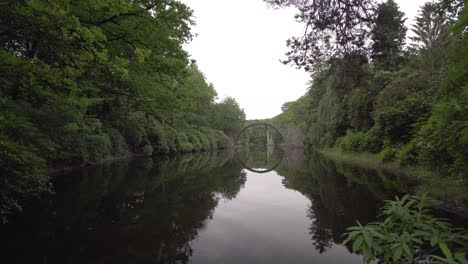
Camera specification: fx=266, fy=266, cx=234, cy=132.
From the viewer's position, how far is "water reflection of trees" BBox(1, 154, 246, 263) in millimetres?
3584

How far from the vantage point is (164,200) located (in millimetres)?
6746

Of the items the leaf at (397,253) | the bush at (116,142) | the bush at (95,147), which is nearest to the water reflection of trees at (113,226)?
the leaf at (397,253)

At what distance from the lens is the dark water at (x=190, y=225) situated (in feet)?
12.0

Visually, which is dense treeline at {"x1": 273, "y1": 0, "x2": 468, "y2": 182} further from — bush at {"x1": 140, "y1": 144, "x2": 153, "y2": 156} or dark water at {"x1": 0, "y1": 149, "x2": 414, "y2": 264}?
bush at {"x1": 140, "y1": 144, "x2": 153, "y2": 156}

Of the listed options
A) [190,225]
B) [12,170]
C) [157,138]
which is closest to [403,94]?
[190,225]

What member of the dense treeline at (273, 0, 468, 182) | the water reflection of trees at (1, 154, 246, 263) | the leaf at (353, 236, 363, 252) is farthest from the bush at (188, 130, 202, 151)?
the leaf at (353, 236, 363, 252)

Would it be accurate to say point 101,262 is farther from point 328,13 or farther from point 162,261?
point 328,13

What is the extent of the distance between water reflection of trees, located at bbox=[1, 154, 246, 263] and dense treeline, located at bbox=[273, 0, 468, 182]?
407 cm

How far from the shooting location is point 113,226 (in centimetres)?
471

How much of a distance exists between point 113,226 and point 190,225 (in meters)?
1.35

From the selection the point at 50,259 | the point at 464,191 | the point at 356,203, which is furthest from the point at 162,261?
the point at 464,191

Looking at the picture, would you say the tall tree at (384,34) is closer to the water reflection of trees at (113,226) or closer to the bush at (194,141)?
the water reflection of trees at (113,226)

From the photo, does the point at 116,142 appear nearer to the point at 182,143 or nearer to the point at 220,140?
the point at 182,143

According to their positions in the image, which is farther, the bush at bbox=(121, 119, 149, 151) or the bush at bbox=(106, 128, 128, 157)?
the bush at bbox=(121, 119, 149, 151)
